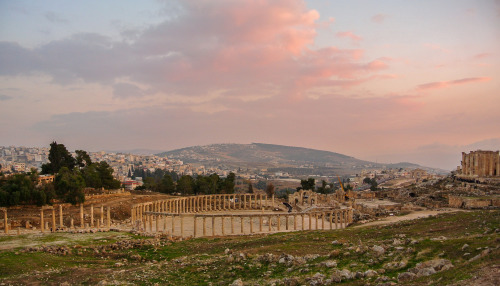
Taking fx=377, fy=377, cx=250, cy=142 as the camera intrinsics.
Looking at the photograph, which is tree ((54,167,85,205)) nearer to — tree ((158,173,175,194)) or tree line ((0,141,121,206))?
tree line ((0,141,121,206))

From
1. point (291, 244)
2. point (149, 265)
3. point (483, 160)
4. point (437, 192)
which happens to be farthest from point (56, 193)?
point (483, 160)

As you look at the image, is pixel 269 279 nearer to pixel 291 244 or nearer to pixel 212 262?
pixel 212 262

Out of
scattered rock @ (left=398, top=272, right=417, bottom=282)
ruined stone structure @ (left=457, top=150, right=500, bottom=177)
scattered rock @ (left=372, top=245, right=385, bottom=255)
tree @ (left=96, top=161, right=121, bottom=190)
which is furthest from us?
ruined stone structure @ (left=457, top=150, right=500, bottom=177)

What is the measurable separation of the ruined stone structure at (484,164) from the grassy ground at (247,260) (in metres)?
60.8

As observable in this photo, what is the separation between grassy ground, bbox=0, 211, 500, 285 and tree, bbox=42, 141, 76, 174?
184 feet

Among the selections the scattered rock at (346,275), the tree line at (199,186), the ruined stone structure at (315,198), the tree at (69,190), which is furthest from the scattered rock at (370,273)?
the tree line at (199,186)

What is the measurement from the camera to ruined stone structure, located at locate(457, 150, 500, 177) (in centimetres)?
8503

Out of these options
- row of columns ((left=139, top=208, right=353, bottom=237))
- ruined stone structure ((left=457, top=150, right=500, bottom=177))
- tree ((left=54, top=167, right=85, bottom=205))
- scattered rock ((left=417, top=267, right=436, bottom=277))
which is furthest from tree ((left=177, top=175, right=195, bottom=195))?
scattered rock ((left=417, top=267, right=436, bottom=277))

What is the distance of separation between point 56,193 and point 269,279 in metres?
57.0

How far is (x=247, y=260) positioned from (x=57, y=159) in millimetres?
78137

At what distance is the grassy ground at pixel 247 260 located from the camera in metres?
18.4

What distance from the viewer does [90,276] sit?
78.9 ft

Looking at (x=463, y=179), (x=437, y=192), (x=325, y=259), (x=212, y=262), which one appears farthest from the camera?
(x=463, y=179)

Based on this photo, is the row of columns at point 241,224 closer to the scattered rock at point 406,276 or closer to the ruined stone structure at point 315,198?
the ruined stone structure at point 315,198
